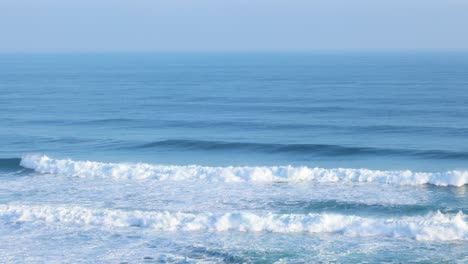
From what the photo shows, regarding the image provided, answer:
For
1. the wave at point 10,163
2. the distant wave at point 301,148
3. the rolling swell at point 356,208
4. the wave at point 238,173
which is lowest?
the rolling swell at point 356,208

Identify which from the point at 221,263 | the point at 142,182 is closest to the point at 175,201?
the point at 142,182

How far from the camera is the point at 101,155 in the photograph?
110 ft

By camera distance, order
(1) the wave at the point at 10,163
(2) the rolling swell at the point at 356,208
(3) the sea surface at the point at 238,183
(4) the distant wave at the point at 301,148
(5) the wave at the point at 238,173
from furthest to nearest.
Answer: (4) the distant wave at the point at 301,148
(1) the wave at the point at 10,163
(5) the wave at the point at 238,173
(2) the rolling swell at the point at 356,208
(3) the sea surface at the point at 238,183

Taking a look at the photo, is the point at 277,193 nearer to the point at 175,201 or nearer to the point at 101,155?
the point at 175,201

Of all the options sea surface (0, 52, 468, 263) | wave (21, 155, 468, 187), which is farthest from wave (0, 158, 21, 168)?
wave (21, 155, 468, 187)

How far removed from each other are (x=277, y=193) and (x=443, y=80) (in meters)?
51.4

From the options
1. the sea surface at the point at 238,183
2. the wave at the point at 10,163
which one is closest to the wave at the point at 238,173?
the sea surface at the point at 238,183

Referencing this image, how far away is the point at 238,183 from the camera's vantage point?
27.7 metres

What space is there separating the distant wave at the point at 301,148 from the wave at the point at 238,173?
438cm

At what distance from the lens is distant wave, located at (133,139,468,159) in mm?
31861

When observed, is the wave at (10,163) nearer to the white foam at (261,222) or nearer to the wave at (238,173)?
the wave at (238,173)

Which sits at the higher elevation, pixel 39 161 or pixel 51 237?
pixel 39 161

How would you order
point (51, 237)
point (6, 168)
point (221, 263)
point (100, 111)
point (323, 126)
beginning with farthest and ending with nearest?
point (100, 111), point (323, 126), point (6, 168), point (51, 237), point (221, 263)

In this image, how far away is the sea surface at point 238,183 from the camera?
1972 cm
